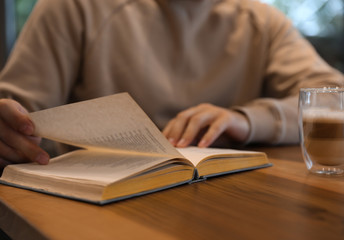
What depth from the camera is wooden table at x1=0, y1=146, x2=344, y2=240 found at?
378 mm

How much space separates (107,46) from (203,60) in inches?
13.3

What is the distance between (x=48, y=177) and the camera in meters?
0.52

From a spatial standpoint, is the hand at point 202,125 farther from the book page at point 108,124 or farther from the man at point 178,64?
the book page at point 108,124

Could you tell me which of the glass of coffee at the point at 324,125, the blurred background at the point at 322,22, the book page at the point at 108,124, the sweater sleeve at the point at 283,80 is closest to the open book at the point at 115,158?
the book page at the point at 108,124

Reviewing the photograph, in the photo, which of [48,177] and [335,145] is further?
[335,145]

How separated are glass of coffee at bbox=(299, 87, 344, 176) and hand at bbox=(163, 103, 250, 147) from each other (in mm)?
242

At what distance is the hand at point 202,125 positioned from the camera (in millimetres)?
831

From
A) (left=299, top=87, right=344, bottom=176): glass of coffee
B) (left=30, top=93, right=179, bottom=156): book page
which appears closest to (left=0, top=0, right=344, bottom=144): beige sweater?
(left=299, top=87, right=344, bottom=176): glass of coffee

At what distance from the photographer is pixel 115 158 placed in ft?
2.09

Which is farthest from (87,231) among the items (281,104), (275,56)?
(275,56)

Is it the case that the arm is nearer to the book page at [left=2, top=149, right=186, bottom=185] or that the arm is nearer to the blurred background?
the book page at [left=2, top=149, right=186, bottom=185]

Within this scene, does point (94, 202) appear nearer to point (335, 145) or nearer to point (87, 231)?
point (87, 231)

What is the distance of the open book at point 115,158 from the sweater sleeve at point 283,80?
1.15ft

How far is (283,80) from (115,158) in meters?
0.85
